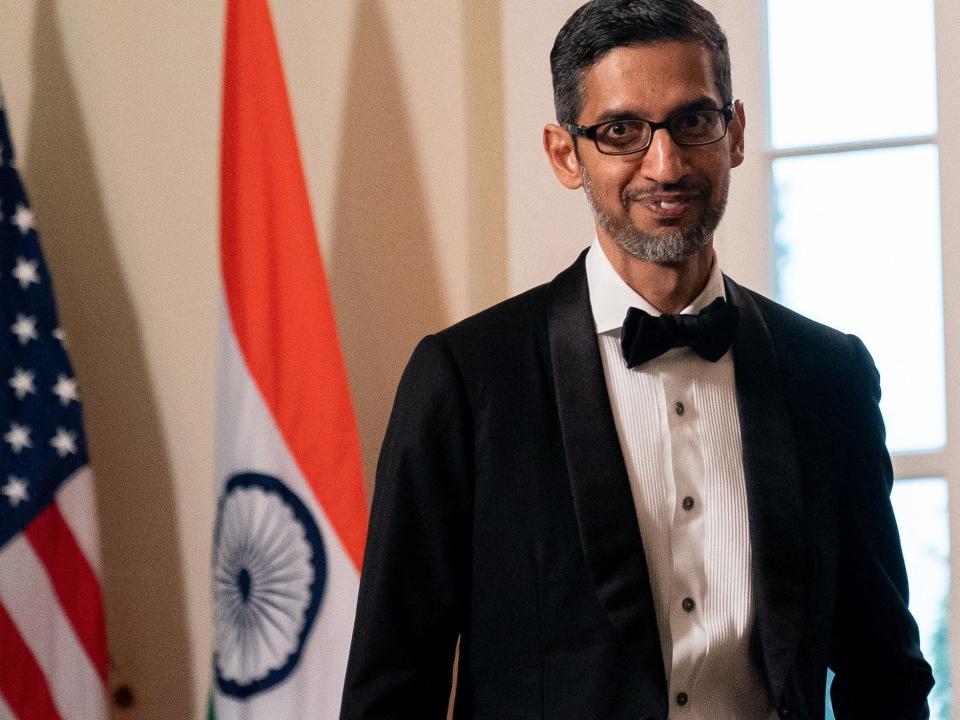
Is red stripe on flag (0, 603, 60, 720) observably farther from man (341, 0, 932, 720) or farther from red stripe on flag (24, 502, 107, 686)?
man (341, 0, 932, 720)

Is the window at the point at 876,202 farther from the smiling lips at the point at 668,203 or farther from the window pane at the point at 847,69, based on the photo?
the smiling lips at the point at 668,203

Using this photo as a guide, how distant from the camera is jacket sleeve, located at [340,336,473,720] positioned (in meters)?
1.44

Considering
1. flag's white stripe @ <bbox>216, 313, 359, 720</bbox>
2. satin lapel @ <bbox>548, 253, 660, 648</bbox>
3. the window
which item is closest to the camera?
satin lapel @ <bbox>548, 253, 660, 648</bbox>

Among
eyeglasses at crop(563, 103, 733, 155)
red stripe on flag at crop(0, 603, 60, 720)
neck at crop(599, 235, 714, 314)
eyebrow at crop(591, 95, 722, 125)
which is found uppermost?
eyebrow at crop(591, 95, 722, 125)

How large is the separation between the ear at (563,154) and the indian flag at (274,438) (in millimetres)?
633

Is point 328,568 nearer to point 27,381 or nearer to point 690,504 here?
point 27,381

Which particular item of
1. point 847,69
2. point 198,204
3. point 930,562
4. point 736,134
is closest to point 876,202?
point 847,69

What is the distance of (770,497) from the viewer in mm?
1451

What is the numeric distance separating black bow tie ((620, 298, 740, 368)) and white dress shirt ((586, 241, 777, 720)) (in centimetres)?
4

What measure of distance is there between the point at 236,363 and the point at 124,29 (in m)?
0.72

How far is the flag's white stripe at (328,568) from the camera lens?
2.03 m

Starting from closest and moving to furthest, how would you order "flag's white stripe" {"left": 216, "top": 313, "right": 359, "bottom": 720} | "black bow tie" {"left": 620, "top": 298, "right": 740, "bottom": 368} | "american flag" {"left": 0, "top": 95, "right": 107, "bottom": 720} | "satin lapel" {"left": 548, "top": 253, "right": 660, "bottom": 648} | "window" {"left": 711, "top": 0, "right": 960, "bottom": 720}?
1. "satin lapel" {"left": 548, "top": 253, "right": 660, "bottom": 648}
2. "black bow tie" {"left": 620, "top": 298, "right": 740, "bottom": 368}
3. "flag's white stripe" {"left": 216, "top": 313, "right": 359, "bottom": 720}
4. "american flag" {"left": 0, "top": 95, "right": 107, "bottom": 720}
5. "window" {"left": 711, "top": 0, "right": 960, "bottom": 720}

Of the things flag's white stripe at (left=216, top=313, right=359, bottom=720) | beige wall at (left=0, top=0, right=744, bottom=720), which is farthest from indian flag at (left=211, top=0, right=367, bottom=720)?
beige wall at (left=0, top=0, right=744, bottom=720)

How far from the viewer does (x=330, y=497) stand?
2.08 m
